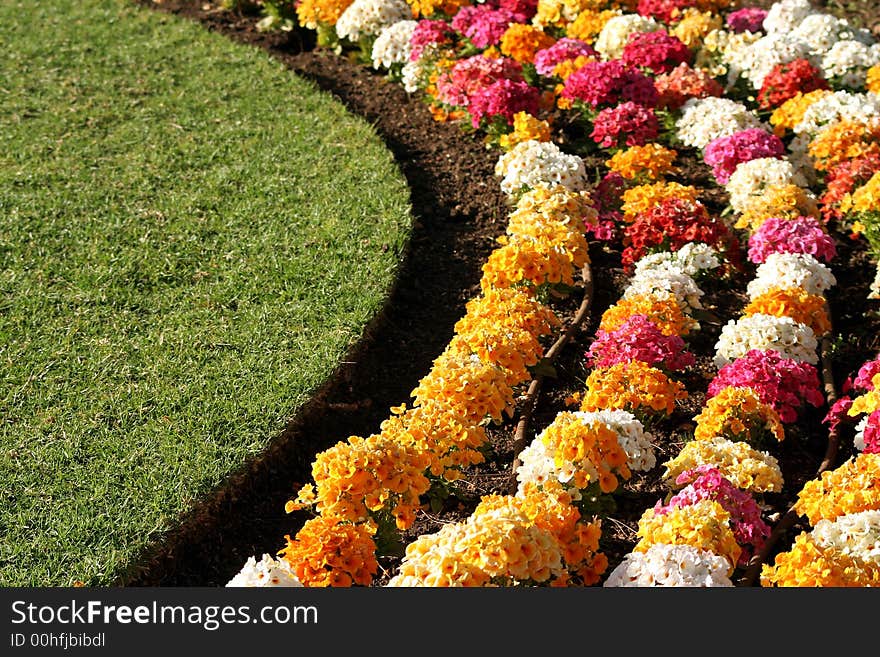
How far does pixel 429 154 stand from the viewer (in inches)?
295

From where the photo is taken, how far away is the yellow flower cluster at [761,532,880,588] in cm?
373

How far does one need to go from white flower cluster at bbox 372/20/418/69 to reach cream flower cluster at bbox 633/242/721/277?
287 centimetres

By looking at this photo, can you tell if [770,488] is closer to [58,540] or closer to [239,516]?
[239,516]

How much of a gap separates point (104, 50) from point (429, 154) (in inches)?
113

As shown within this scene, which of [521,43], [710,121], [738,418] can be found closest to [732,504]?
[738,418]

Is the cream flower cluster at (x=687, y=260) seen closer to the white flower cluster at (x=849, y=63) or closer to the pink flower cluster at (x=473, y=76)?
the pink flower cluster at (x=473, y=76)

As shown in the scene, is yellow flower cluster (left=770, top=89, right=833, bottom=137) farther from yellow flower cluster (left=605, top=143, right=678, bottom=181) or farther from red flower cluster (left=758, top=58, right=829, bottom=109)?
yellow flower cluster (left=605, top=143, right=678, bottom=181)

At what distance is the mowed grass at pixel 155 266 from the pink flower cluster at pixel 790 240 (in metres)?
1.84

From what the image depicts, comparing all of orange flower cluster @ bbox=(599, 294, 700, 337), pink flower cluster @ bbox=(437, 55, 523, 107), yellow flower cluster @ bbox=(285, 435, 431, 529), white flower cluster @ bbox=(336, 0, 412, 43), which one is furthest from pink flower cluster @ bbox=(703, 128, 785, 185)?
yellow flower cluster @ bbox=(285, 435, 431, 529)

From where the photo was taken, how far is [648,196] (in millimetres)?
6285

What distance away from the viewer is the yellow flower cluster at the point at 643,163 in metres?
6.67

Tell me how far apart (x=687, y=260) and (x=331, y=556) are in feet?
9.01

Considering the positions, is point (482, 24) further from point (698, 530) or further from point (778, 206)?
point (698, 530)

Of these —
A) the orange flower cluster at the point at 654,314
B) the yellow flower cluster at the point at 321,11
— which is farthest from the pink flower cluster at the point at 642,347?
the yellow flower cluster at the point at 321,11
